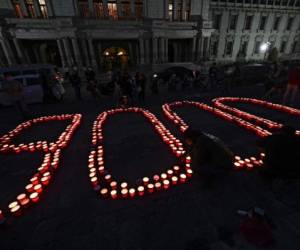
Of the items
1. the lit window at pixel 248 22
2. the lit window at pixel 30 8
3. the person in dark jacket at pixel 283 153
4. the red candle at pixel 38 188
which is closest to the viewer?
the person in dark jacket at pixel 283 153

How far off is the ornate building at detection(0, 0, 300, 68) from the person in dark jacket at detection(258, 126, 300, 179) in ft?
63.9

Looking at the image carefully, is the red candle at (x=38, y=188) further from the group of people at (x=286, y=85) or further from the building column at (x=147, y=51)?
the building column at (x=147, y=51)

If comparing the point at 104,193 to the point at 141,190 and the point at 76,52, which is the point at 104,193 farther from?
the point at 76,52

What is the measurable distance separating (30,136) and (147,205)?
5.42 m

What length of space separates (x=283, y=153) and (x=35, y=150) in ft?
20.3

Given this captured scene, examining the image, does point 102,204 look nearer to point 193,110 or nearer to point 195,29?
point 193,110

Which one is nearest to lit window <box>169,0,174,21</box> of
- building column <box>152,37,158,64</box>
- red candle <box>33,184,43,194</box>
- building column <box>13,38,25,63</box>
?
building column <box>152,37,158,64</box>

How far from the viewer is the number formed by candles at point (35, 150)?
3027 mm

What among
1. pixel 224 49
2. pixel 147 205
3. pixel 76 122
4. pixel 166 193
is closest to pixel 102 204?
pixel 147 205

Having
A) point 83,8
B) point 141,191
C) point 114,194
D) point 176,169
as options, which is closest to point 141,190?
point 141,191

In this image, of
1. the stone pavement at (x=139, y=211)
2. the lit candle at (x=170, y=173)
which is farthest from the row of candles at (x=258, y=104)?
the lit candle at (x=170, y=173)

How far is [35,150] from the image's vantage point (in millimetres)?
5109

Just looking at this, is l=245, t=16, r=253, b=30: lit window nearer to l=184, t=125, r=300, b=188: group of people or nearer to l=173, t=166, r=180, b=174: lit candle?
l=184, t=125, r=300, b=188: group of people

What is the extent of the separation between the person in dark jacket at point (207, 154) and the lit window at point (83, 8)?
20.6 meters
